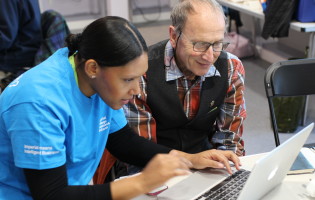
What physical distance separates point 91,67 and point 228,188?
53 centimetres

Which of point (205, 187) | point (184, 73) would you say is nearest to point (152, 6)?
point (184, 73)

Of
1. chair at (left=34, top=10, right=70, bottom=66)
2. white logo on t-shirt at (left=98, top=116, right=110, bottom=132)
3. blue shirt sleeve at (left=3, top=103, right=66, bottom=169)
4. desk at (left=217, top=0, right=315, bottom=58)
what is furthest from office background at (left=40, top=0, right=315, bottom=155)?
blue shirt sleeve at (left=3, top=103, right=66, bottom=169)

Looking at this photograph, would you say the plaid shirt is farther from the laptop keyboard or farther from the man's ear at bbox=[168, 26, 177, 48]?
the laptop keyboard

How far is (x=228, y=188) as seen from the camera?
130cm

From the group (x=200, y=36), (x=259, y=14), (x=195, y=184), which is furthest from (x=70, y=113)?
(x=259, y=14)

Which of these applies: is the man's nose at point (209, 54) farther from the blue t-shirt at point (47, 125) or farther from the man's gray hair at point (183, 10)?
the blue t-shirt at point (47, 125)

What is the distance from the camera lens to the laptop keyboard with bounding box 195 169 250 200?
1.25 meters

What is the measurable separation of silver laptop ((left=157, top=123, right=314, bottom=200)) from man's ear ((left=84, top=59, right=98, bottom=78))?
1.31ft

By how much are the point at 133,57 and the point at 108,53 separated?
0.07m

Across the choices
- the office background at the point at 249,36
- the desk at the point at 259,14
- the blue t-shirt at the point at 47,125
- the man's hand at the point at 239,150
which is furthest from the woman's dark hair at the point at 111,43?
the desk at the point at 259,14

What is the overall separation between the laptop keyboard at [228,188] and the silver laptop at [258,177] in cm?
2

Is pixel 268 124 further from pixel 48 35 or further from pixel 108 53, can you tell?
pixel 108 53

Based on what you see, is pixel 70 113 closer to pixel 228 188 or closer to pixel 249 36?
pixel 228 188

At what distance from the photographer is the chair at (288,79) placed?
1.78m
